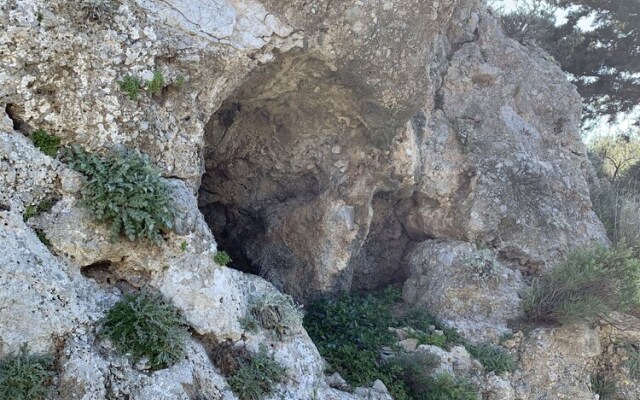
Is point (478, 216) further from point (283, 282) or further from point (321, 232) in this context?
point (283, 282)

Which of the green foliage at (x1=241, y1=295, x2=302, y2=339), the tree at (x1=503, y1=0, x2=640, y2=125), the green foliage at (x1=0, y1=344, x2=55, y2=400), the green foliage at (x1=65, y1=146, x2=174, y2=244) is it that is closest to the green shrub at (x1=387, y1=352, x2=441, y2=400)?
the green foliage at (x1=241, y1=295, x2=302, y2=339)

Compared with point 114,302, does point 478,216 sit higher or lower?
higher

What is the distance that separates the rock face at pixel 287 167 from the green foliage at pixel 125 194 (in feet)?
0.52

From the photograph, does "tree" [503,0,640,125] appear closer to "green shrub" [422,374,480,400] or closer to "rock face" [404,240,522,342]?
"rock face" [404,240,522,342]

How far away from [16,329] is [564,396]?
23.5 ft

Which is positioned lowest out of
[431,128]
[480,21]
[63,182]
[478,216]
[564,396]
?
[63,182]

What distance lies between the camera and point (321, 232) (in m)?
9.24

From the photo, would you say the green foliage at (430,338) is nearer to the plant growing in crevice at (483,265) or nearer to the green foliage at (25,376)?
the plant growing in crevice at (483,265)

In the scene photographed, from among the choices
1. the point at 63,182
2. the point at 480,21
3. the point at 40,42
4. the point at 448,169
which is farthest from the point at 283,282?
the point at 480,21

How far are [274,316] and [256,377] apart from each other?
82cm

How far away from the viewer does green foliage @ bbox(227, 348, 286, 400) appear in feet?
18.7

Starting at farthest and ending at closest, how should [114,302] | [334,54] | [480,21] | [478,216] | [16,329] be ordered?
[480,21]
[478,216]
[334,54]
[114,302]
[16,329]

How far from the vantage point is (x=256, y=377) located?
19.2ft

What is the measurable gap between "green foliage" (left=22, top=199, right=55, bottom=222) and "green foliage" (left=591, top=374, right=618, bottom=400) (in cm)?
790
